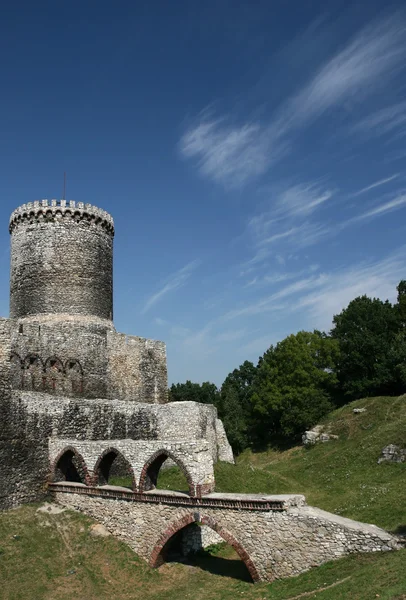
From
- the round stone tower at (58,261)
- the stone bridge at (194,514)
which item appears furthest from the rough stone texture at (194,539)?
Result: the round stone tower at (58,261)

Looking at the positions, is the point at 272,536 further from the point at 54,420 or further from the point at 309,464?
the point at 309,464

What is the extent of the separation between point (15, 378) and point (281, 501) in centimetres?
1489

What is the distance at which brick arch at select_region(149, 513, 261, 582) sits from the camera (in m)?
15.2

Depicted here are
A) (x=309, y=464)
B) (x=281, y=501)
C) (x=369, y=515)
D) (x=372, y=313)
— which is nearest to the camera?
(x=281, y=501)

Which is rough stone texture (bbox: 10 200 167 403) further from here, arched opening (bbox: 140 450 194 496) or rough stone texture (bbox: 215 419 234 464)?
arched opening (bbox: 140 450 194 496)

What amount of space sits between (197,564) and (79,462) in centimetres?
588

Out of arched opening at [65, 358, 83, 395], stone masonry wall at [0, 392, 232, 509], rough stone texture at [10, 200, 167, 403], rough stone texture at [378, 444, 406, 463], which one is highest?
rough stone texture at [10, 200, 167, 403]

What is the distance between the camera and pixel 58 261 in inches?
1128

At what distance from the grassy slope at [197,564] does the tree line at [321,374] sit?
16411mm

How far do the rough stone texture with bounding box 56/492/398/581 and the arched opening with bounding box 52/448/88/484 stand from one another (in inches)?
113

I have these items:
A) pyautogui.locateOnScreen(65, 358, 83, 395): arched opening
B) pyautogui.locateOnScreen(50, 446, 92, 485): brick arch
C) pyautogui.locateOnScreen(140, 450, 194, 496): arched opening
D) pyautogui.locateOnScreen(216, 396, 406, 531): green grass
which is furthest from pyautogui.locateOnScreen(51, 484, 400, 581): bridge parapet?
pyautogui.locateOnScreen(65, 358, 83, 395): arched opening

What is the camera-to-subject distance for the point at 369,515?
19406 mm

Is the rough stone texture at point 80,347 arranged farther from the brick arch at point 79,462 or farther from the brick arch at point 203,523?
the brick arch at point 203,523

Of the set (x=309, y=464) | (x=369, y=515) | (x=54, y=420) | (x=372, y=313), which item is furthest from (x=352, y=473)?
(x=372, y=313)
